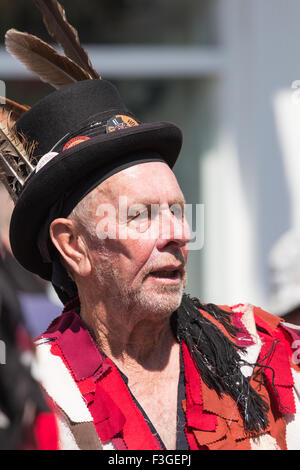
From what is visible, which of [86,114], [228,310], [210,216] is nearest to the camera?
[86,114]

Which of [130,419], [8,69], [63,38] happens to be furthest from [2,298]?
[8,69]

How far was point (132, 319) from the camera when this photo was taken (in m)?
2.18

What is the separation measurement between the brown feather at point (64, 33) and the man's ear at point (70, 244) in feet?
2.08

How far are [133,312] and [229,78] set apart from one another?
362 cm

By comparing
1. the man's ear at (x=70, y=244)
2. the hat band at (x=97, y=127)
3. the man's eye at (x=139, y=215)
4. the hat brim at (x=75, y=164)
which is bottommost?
the man's ear at (x=70, y=244)

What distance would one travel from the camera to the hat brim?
2.12 meters

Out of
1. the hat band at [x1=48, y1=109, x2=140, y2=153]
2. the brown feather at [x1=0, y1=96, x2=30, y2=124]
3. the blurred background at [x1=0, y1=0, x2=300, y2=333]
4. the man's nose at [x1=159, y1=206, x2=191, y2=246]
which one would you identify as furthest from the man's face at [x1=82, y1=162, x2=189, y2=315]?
the blurred background at [x1=0, y1=0, x2=300, y2=333]

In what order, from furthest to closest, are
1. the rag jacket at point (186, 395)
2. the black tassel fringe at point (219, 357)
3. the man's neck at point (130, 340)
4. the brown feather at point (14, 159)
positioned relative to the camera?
the brown feather at point (14, 159), the man's neck at point (130, 340), the black tassel fringe at point (219, 357), the rag jacket at point (186, 395)

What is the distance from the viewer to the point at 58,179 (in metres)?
2.17

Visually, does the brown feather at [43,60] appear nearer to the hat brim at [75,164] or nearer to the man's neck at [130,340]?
the hat brim at [75,164]

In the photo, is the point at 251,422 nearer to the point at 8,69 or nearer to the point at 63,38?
the point at 63,38

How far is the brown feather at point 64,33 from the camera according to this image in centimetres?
257

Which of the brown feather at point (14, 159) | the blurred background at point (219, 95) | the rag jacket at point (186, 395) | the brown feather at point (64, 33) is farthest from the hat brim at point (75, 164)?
the blurred background at point (219, 95)

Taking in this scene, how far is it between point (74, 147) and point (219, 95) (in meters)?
3.54
